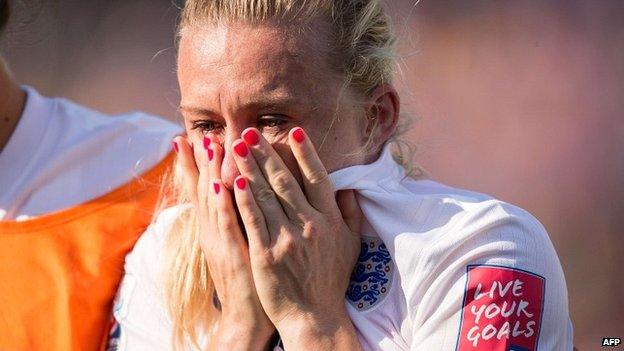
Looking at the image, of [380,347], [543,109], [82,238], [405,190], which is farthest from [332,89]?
[543,109]

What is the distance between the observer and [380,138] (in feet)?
6.64

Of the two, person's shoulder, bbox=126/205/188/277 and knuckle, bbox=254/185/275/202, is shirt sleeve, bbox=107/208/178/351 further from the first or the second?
knuckle, bbox=254/185/275/202

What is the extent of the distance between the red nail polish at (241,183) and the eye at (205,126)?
118mm

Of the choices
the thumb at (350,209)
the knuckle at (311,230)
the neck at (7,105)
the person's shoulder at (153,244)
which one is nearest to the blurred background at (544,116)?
the neck at (7,105)

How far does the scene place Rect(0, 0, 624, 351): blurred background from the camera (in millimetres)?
3512

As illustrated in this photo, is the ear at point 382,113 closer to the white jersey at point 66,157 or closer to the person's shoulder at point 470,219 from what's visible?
the person's shoulder at point 470,219

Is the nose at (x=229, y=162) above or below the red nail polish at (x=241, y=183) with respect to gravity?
above

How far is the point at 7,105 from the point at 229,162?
877mm

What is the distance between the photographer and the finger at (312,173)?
6.00ft

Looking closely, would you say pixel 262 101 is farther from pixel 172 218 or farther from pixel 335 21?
pixel 172 218

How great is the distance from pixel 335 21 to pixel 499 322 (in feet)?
2.08

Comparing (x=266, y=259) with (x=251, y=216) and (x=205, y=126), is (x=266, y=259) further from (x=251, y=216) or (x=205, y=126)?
(x=205, y=126)

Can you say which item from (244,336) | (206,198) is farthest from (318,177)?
(244,336)

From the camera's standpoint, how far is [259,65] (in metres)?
1.85
